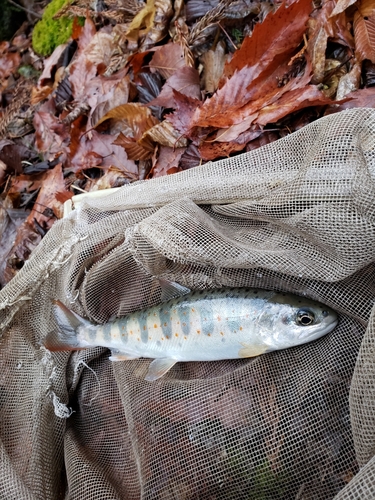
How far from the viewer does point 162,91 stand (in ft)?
9.07

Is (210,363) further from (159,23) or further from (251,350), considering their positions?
(159,23)

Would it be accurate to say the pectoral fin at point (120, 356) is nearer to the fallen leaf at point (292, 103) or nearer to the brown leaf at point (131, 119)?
the fallen leaf at point (292, 103)

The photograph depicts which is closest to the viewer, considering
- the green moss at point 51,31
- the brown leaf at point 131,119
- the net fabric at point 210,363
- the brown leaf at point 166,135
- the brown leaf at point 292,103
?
the net fabric at point 210,363

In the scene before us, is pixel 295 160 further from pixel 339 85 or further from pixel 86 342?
pixel 86 342

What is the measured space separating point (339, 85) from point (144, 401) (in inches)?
68.8

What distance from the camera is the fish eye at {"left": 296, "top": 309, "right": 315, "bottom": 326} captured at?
165 cm

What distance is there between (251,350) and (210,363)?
28 cm

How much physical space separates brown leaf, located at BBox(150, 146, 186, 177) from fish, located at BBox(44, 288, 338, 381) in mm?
976

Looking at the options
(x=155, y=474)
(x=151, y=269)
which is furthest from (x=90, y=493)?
(x=151, y=269)

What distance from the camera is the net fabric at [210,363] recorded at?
5.12 feet

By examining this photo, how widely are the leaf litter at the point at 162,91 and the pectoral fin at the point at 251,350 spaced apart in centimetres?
108

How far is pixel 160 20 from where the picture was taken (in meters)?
3.00

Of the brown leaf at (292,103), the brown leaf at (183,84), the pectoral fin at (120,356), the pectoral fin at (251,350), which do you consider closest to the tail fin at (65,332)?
the pectoral fin at (120,356)

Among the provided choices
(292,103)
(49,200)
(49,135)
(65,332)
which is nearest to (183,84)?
(292,103)
